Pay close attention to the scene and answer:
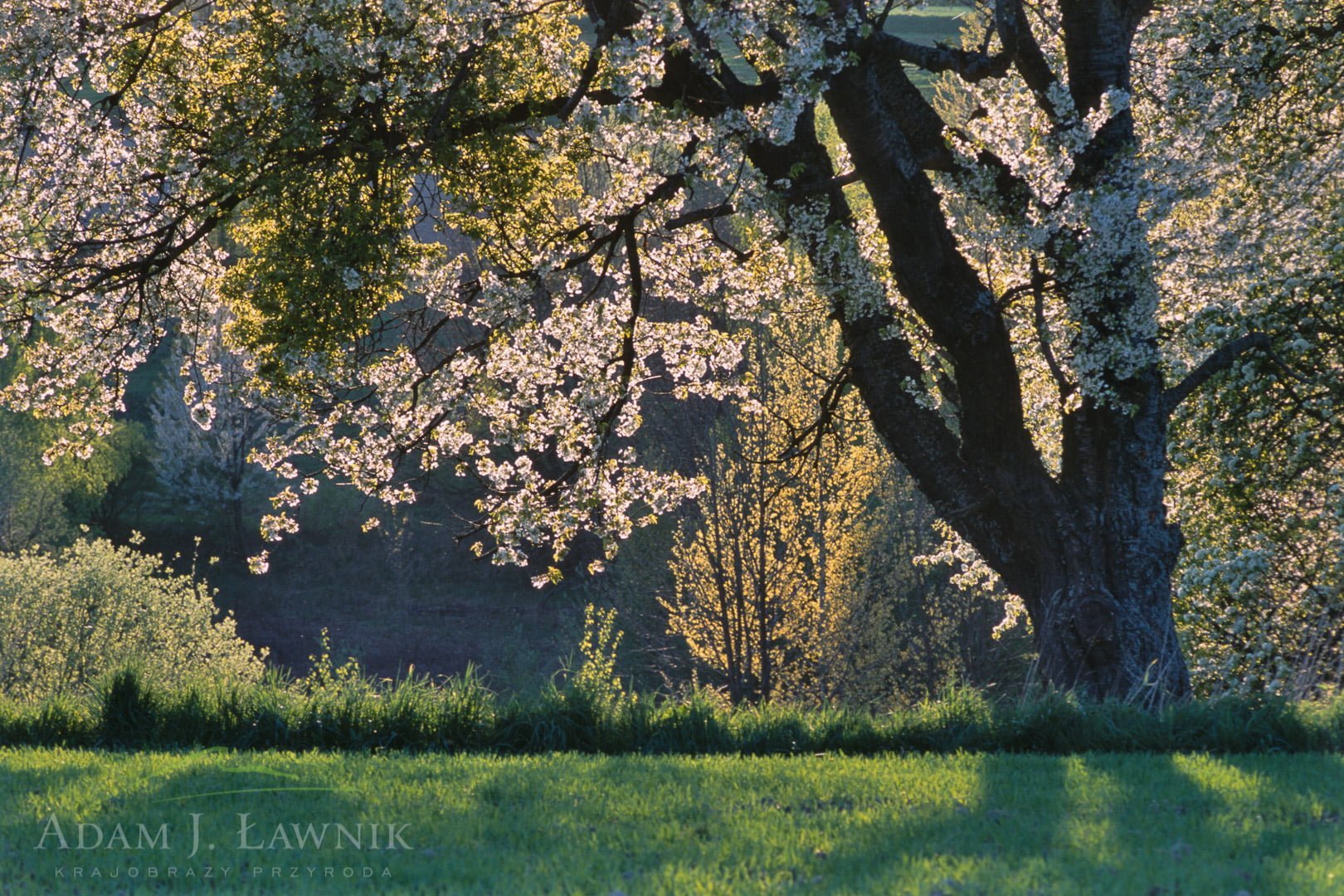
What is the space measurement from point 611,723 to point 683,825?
250cm

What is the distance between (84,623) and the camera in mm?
17469

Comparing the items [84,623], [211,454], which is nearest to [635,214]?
[84,623]

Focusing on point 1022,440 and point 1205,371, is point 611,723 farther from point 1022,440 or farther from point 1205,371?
point 1205,371

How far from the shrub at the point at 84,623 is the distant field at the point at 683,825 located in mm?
10788

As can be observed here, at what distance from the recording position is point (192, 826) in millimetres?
5367

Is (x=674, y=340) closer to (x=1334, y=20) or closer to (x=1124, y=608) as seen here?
(x=1124, y=608)

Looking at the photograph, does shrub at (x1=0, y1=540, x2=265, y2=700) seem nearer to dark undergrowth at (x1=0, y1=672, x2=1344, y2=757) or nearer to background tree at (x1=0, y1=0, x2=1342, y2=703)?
background tree at (x1=0, y1=0, x2=1342, y2=703)

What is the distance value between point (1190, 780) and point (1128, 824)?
103 centimetres

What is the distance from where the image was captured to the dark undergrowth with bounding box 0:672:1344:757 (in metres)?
7.34

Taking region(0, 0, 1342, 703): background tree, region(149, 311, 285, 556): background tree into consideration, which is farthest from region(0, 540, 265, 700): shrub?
region(149, 311, 285, 556): background tree

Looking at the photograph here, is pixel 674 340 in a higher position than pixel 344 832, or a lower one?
higher

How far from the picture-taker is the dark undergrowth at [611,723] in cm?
734

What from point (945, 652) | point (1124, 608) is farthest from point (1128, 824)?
point (945, 652)

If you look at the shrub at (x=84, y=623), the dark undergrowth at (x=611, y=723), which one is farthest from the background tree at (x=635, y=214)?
the shrub at (x=84, y=623)
